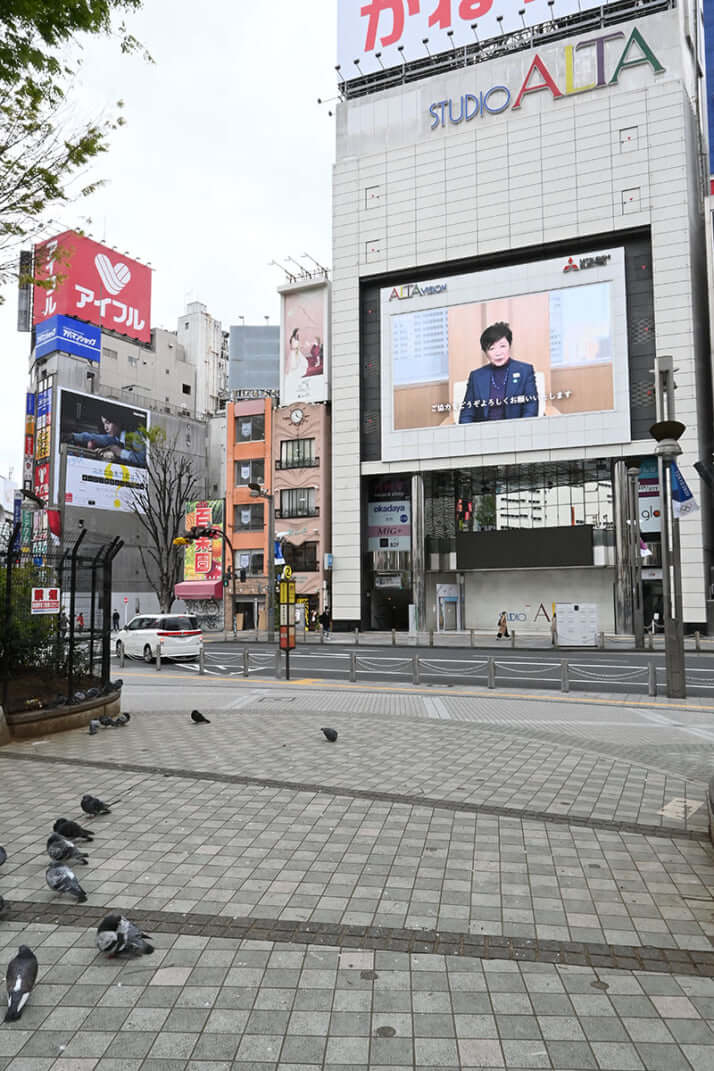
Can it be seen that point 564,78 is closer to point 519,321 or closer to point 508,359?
point 519,321

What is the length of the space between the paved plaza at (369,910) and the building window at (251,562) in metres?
41.0

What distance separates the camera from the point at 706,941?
4.21 m

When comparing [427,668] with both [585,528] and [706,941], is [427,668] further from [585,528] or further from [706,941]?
[585,528]

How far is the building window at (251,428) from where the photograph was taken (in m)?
51.8

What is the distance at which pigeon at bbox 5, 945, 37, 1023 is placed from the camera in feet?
11.0

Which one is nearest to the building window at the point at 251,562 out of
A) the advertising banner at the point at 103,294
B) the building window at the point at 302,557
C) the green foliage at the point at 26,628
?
the building window at the point at 302,557

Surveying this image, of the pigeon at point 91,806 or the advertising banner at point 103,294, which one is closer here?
the pigeon at point 91,806

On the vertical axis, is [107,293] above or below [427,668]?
above

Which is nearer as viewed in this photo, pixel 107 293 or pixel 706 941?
pixel 706 941

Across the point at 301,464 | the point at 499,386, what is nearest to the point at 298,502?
the point at 301,464

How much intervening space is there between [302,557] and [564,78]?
34.8 metres

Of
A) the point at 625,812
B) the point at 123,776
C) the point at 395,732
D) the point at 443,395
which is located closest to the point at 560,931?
the point at 625,812

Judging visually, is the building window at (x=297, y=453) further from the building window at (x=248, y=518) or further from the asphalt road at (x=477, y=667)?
the asphalt road at (x=477, y=667)

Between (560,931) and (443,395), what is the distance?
4372 cm
